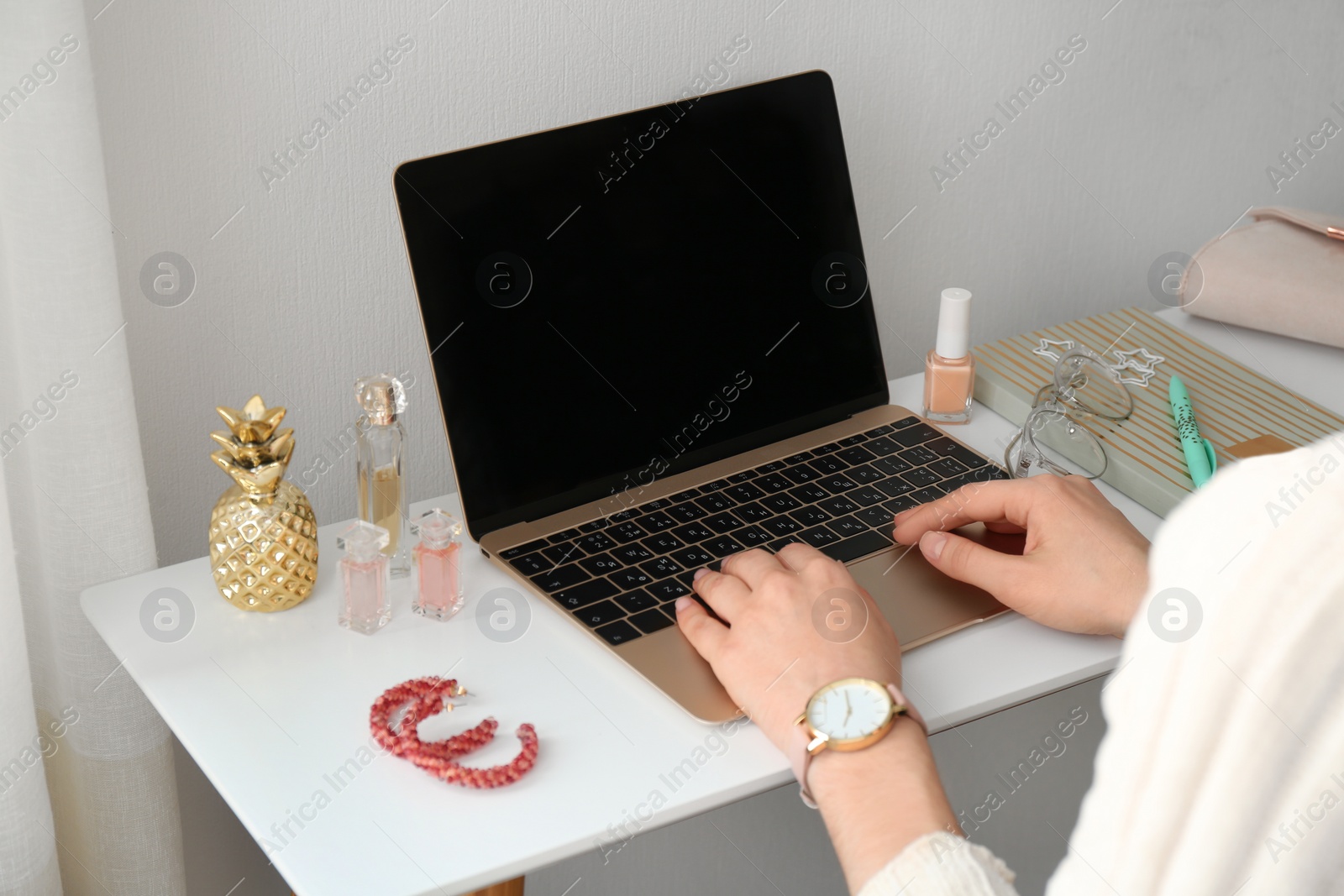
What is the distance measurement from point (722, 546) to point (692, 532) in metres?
0.03

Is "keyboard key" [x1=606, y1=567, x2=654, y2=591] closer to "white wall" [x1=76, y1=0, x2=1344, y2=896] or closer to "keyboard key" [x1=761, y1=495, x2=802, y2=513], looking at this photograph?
"keyboard key" [x1=761, y1=495, x2=802, y2=513]

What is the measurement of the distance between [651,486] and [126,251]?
416 mm

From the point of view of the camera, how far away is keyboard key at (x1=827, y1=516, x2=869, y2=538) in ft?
2.94

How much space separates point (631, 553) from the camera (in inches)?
33.9

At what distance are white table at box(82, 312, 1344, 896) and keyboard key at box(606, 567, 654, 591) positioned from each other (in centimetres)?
5

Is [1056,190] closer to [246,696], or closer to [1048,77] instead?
[1048,77]

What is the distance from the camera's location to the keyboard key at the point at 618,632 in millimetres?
769

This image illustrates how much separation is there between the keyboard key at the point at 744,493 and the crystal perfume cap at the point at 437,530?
0.23m

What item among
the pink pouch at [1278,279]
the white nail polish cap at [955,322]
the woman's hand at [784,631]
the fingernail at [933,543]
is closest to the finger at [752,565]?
the woman's hand at [784,631]

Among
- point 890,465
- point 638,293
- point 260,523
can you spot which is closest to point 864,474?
point 890,465

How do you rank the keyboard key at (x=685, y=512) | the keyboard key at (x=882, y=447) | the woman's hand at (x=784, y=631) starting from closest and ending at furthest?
the woman's hand at (x=784, y=631), the keyboard key at (x=685, y=512), the keyboard key at (x=882, y=447)

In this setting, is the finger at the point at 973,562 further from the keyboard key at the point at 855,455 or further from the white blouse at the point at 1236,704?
the white blouse at the point at 1236,704

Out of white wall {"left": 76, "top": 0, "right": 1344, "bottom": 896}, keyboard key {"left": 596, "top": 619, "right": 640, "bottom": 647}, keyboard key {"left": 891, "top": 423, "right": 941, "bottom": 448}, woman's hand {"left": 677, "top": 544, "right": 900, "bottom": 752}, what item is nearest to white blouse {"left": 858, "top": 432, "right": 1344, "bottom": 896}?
woman's hand {"left": 677, "top": 544, "right": 900, "bottom": 752}

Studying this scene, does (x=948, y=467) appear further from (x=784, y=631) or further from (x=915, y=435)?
(x=784, y=631)
